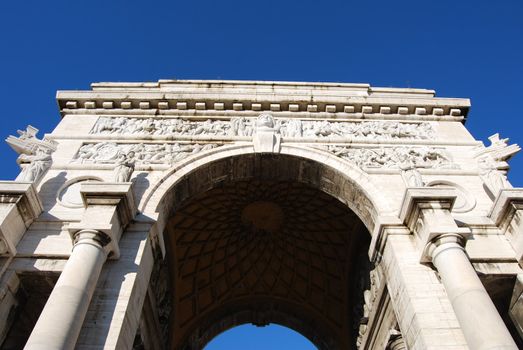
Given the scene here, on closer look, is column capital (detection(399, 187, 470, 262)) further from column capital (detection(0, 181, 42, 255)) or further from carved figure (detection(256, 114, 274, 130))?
column capital (detection(0, 181, 42, 255))

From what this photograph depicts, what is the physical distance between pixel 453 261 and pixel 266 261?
9074 mm

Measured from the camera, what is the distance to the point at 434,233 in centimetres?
855

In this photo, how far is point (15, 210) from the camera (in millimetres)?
9008

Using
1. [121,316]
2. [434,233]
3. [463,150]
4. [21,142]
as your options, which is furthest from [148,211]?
[463,150]

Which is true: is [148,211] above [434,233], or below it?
above

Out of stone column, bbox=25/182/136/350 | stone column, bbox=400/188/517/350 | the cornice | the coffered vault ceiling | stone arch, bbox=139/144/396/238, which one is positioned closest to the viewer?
stone column, bbox=25/182/136/350

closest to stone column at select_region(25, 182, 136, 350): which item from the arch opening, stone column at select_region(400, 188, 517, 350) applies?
the arch opening

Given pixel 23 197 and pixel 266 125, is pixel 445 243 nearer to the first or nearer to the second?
pixel 266 125

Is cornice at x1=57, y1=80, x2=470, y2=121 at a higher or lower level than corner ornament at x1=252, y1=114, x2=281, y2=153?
higher

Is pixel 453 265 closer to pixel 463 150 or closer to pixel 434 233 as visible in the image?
pixel 434 233

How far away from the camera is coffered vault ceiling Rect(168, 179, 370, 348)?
14750mm

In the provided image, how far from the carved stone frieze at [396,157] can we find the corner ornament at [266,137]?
54.0 inches

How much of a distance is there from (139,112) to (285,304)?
8487 millimetres

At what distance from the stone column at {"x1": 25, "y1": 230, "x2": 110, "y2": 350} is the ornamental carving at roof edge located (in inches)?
184
